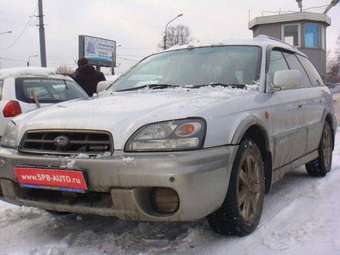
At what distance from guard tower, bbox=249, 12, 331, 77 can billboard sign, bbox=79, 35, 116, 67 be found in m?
15.0

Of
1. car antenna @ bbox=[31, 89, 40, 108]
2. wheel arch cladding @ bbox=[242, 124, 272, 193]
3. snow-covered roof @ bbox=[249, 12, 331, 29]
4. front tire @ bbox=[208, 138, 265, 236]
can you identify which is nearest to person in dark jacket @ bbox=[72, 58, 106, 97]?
car antenna @ bbox=[31, 89, 40, 108]

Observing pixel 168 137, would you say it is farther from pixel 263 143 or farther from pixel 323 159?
pixel 323 159

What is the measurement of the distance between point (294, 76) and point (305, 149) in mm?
1202

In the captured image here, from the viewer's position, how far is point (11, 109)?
23.1ft

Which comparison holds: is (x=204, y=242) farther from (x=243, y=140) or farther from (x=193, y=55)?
(x=193, y=55)

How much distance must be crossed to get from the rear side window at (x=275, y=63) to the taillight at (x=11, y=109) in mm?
3746

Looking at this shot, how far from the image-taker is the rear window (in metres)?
7.26

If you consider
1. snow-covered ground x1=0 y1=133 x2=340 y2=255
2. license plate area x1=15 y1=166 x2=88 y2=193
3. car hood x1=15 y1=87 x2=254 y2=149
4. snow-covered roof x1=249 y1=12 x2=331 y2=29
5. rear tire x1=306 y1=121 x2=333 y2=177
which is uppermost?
snow-covered roof x1=249 y1=12 x2=331 y2=29

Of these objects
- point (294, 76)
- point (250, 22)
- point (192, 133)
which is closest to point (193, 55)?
point (294, 76)

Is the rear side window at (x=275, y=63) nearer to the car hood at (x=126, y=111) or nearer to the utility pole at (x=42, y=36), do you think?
the car hood at (x=126, y=111)

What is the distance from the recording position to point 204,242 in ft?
12.1

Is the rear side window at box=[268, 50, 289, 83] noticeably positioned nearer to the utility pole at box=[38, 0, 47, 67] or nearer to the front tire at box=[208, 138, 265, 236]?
the front tire at box=[208, 138, 265, 236]

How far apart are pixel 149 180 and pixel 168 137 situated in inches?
12.3

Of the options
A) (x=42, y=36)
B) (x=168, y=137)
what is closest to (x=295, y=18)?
(x=42, y=36)
